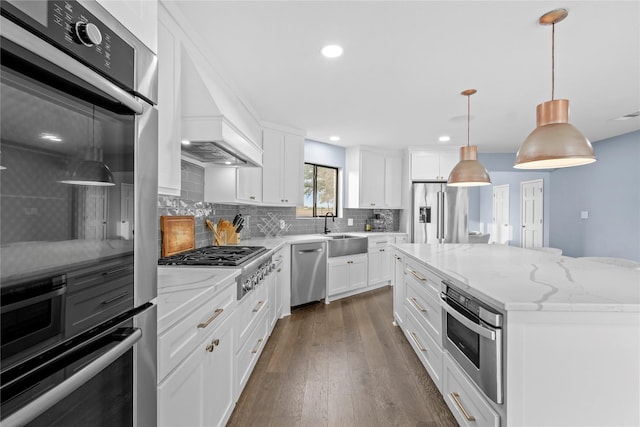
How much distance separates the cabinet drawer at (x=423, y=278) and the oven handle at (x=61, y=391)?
187cm

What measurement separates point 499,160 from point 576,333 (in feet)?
17.6

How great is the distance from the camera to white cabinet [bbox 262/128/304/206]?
3.91 m

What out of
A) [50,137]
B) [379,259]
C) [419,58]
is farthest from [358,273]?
[50,137]

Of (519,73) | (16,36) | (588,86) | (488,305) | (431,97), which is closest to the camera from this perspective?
(16,36)

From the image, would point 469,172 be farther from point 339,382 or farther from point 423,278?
point 339,382

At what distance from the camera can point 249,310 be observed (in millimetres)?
2156

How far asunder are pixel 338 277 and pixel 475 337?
9.69 ft

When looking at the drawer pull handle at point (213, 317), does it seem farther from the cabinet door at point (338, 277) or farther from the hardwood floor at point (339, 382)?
the cabinet door at point (338, 277)

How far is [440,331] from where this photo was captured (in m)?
2.01

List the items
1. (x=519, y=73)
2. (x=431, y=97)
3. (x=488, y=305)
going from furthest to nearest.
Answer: (x=431, y=97) → (x=519, y=73) → (x=488, y=305)

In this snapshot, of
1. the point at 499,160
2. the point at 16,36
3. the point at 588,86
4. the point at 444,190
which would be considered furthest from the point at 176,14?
the point at 499,160

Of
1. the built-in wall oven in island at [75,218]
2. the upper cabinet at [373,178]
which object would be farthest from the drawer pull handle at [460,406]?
the upper cabinet at [373,178]

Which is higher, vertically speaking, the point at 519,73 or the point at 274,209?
the point at 519,73

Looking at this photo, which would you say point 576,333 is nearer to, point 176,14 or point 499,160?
point 176,14
